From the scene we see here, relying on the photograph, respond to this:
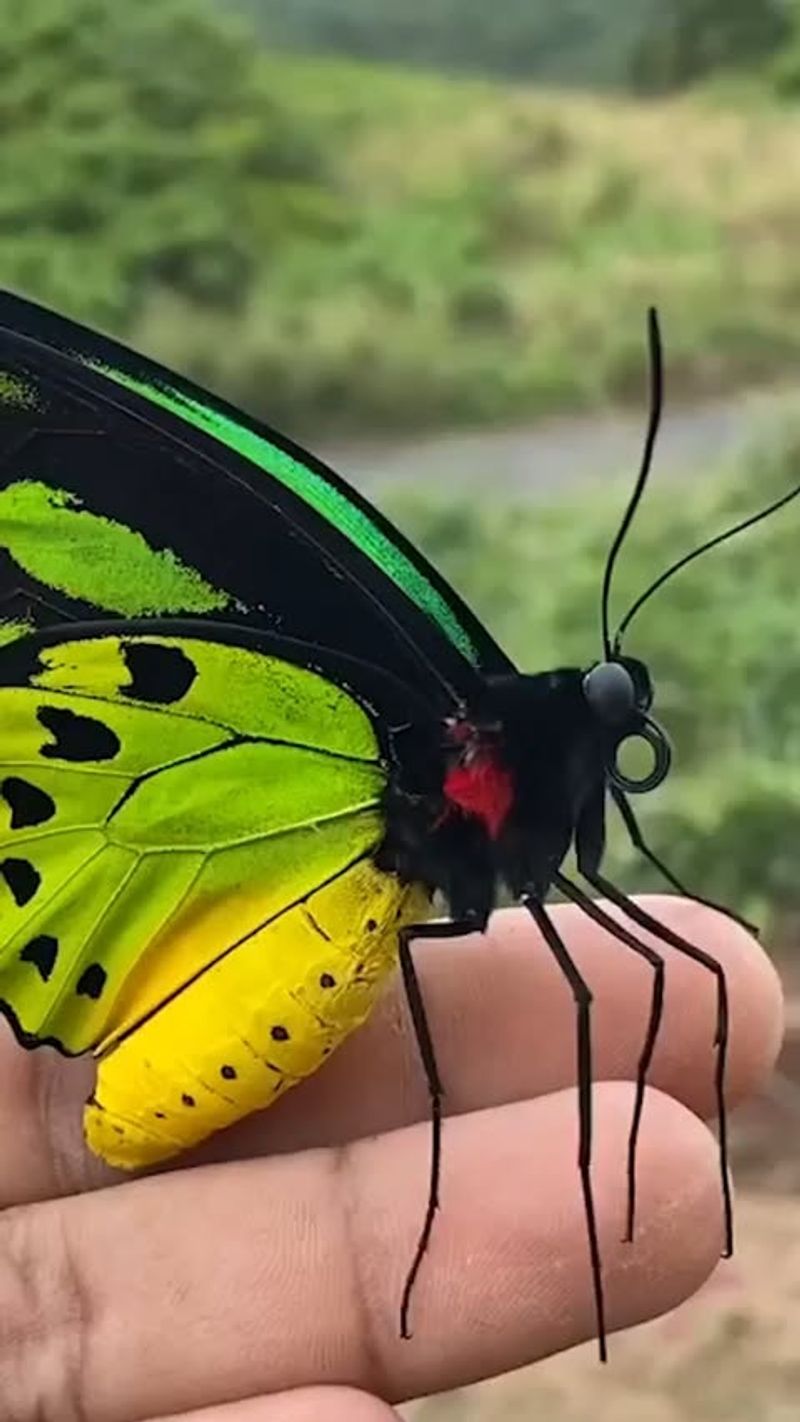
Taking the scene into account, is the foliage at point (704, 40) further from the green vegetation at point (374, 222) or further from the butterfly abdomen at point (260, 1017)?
the butterfly abdomen at point (260, 1017)

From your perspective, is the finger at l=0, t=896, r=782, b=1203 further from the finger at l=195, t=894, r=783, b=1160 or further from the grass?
the grass

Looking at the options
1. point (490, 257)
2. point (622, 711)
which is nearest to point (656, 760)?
point (622, 711)

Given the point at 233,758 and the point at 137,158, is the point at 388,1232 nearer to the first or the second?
the point at 233,758

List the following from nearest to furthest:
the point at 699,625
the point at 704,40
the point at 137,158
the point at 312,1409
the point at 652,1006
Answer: the point at 312,1409 → the point at 652,1006 → the point at 699,625 → the point at 137,158 → the point at 704,40

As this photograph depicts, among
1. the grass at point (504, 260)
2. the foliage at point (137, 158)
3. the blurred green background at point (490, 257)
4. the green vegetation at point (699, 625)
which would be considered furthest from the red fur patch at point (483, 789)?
the foliage at point (137, 158)

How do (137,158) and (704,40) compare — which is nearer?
(137,158)

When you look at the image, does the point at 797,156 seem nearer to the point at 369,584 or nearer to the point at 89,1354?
the point at 369,584
